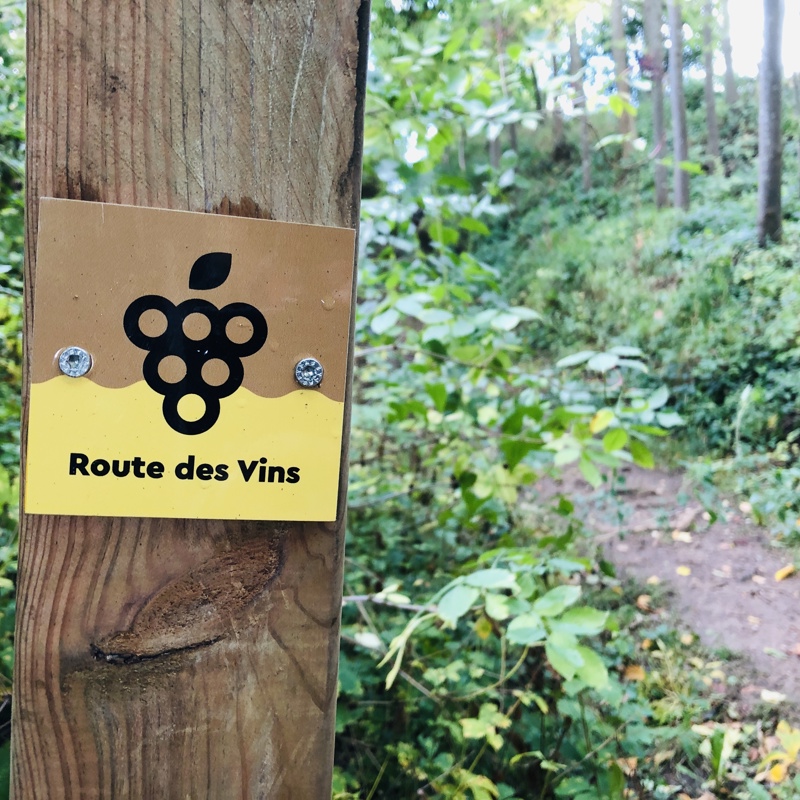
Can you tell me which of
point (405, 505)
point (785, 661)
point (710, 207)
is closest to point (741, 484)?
point (785, 661)

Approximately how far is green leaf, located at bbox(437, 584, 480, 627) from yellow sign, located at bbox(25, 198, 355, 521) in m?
0.47

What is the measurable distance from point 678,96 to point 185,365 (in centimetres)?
863

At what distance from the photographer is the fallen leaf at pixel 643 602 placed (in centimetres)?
286

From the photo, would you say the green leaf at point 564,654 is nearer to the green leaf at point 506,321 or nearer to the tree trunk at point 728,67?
the green leaf at point 506,321

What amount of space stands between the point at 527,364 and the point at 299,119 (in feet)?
19.3

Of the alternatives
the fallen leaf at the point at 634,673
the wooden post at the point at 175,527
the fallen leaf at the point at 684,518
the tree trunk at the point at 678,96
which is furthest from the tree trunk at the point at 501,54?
the tree trunk at the point at 678,96

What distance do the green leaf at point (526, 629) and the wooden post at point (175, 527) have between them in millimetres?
496

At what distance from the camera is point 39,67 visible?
1.39 ft

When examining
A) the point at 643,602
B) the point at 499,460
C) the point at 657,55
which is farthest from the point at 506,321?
the point at 657,55

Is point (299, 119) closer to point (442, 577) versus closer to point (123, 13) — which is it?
point (123, 13)

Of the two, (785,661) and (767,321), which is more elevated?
(767,321)

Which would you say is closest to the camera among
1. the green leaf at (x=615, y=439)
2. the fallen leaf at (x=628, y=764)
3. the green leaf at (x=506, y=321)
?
the green leaf at (x=615, y=439)

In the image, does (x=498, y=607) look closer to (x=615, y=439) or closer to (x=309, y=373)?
(x=615, y=439)

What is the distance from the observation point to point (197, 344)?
0.44m
